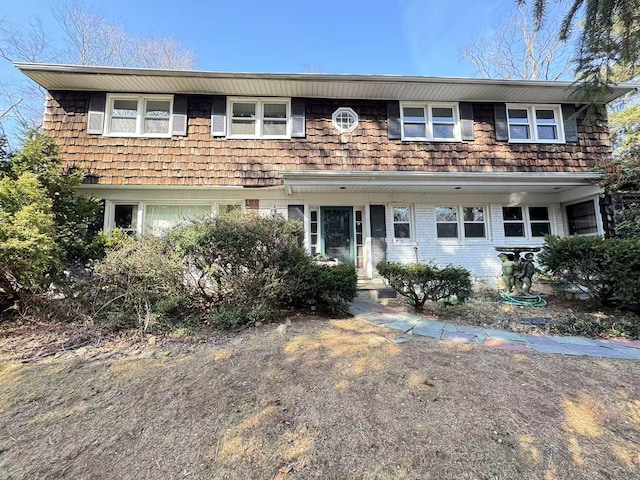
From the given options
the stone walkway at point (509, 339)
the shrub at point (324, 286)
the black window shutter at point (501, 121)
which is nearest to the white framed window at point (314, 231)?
the shrub at point (324, 286)

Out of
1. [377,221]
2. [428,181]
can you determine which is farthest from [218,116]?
[428,181]

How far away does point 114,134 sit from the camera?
306 inches

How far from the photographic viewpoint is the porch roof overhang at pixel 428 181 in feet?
24.1

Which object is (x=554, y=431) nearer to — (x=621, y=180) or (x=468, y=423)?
(x=468, y=423)

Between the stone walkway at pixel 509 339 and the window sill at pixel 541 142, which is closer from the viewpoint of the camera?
the stone walkway at pixel 509 339

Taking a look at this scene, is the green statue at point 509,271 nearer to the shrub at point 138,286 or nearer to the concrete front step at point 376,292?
the concrete front step at point 376,292

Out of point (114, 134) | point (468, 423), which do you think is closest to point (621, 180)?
point (468, 423)

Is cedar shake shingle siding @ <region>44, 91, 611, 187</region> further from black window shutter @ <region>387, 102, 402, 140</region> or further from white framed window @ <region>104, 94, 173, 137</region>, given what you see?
white framed window @ <region>104, 94, 173, 137</region>

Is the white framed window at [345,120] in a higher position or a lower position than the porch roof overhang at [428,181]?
higher

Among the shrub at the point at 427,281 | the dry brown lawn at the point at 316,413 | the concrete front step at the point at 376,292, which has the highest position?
the shrub at the point at 427,281

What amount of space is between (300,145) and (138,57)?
42.6ft

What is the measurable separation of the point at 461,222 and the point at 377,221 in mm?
2525

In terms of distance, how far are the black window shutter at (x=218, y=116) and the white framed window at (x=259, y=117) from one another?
0.14m

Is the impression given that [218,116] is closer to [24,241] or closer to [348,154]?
[348,154]
